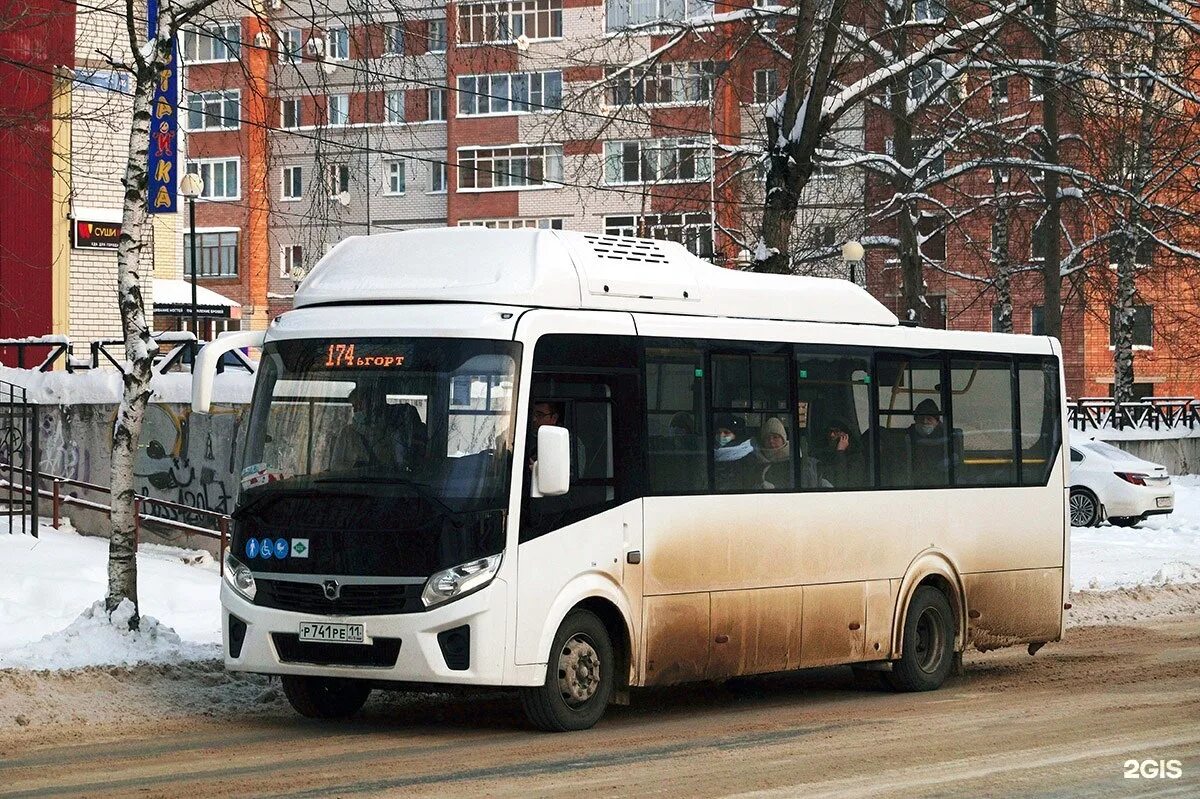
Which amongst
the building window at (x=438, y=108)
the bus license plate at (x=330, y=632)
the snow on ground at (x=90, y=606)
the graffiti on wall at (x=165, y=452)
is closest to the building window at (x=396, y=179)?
the building window at (x=438, y=108)

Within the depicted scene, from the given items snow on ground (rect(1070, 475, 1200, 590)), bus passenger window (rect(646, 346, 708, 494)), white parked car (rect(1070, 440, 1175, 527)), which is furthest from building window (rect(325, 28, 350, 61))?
white parked car (rect(1070, 440, 1175, 527))

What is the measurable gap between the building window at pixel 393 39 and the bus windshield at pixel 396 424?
357cm

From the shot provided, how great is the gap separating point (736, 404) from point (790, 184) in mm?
9807

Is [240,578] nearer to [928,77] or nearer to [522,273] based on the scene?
[522,273]

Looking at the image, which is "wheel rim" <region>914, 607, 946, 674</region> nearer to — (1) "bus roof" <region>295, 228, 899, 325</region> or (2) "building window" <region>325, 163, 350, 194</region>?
(1) "bus roof" <region>295, 228, 899, 325</region>

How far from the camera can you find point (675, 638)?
1245 centimetres

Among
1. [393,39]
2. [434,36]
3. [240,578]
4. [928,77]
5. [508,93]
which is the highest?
[508,93]

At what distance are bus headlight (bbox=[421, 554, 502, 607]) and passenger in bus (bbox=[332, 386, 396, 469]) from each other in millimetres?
750

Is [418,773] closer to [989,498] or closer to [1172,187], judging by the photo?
[989,498]

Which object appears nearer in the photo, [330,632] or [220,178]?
[330,632]

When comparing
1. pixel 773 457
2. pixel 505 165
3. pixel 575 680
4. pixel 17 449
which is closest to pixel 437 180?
pixel 505 165

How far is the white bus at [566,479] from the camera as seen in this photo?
11250mm

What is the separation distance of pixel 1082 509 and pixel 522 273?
22529 mm

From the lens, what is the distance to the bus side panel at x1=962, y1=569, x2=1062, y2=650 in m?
15.5
